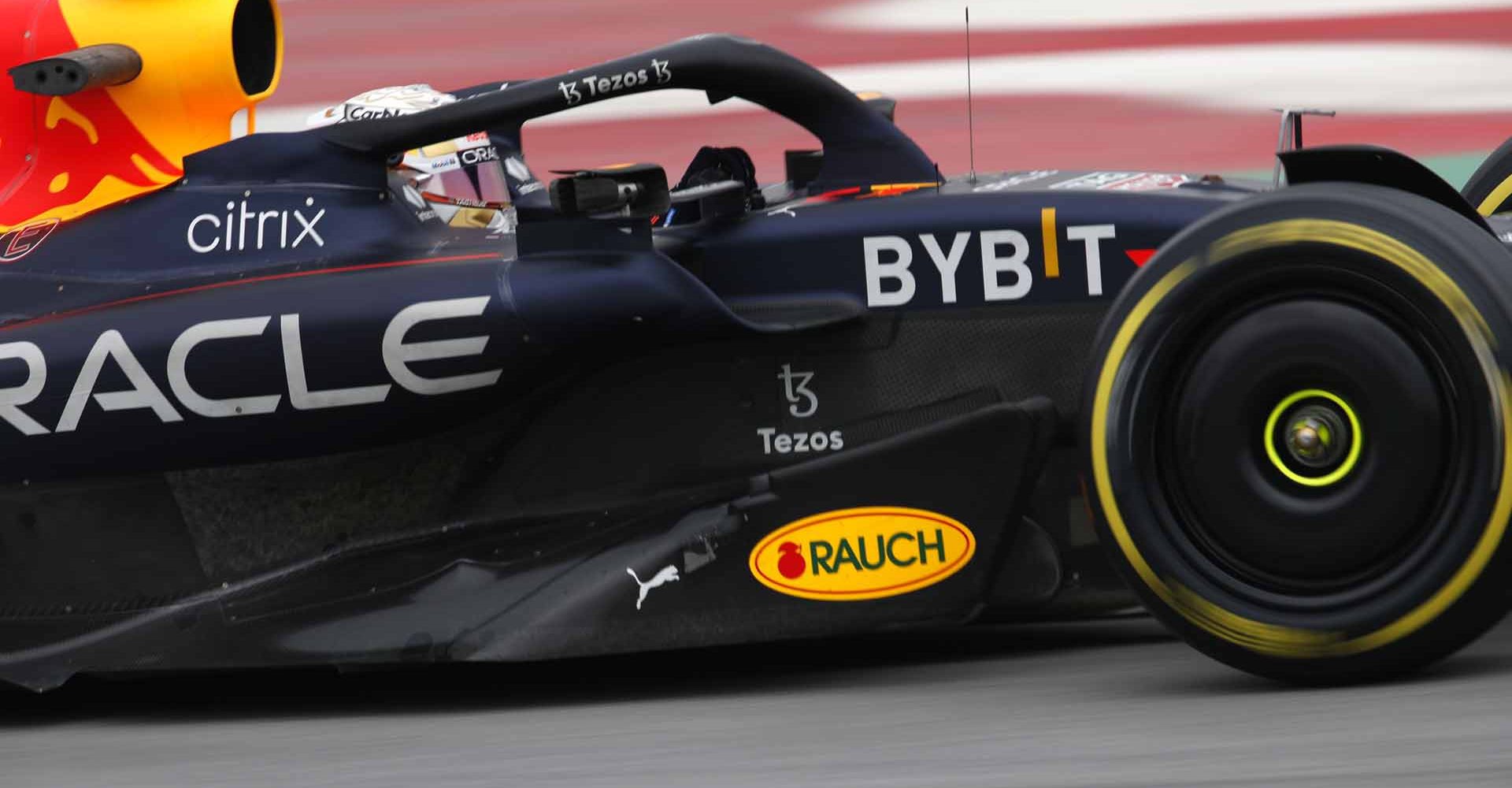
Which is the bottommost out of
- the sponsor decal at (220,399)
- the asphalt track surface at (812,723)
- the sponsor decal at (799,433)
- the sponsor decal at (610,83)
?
the asphalt track surface at (812,723)

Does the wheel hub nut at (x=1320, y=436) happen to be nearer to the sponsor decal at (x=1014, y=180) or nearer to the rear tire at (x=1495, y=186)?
the sponsor decal at (x=1014, y=180)

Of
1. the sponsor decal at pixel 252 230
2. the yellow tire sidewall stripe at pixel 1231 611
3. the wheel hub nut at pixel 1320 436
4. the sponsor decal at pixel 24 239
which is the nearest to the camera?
the yellow tire sidewall stripe at pixel 1231 611

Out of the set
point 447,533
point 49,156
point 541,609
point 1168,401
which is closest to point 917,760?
point 1168,401

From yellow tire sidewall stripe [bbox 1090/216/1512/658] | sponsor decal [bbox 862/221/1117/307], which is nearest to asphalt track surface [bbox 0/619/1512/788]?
yellow tire sidewall stripe [bbox 1090/216/1512/658]

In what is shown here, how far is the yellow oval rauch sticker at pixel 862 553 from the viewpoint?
310 cm

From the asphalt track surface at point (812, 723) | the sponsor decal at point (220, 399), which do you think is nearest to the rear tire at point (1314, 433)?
the asphalt track surface at point (812, 723)

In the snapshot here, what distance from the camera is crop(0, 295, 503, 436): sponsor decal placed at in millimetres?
3225

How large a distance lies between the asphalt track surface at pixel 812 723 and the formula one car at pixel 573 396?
0.41ft

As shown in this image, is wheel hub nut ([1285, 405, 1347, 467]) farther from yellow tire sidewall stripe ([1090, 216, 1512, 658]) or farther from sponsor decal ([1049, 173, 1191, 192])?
sponsor decal ([1049, 173, 1191, 192])

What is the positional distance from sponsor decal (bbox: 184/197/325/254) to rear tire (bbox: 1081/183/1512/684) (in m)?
1.39

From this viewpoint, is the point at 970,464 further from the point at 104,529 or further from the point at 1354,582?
the point at 104,529

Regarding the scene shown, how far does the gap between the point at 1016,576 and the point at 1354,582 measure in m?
0.63

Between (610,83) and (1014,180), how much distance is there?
0.69 meters

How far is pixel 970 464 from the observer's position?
3104 millimetres
